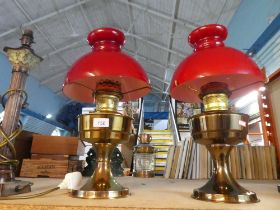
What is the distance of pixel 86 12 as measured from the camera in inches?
259

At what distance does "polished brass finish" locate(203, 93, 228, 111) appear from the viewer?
653 mm

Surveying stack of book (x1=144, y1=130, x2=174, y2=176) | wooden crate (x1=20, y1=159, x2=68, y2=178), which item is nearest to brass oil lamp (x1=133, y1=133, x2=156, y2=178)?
wooden crate (x1=20, y1=159, x2=68, y2=178)

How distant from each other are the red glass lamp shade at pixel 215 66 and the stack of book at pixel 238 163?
2.57 feet

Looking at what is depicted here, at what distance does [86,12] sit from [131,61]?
6602mm

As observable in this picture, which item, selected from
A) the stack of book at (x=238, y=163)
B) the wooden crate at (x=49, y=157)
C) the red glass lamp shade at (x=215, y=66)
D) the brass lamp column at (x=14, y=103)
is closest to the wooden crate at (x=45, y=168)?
the wooden crate at (x=49, y=157)

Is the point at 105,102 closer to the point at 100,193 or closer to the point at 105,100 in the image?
the point at 105,100

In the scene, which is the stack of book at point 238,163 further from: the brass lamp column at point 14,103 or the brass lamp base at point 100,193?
the brass lamp column at point 14,103

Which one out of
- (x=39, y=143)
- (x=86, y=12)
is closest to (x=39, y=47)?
(x=86, y=12)

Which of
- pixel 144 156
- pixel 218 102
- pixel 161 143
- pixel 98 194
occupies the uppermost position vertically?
pixel 161 143

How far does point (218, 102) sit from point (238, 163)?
956 mm

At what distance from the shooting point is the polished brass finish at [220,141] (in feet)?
1.92

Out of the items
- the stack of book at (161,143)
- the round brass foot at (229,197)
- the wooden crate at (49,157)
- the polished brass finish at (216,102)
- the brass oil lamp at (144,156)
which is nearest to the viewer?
the round brass foot at (229,197)

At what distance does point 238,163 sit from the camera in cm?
144

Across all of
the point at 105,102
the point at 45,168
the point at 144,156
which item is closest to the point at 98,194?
the point at 105,102
